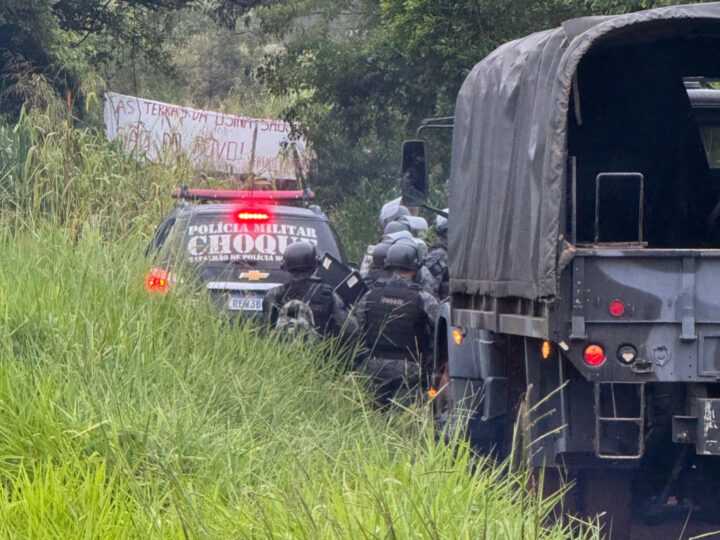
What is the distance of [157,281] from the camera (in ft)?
27.1

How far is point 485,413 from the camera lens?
719 centimetres

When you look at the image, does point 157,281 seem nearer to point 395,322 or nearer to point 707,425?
point 395,322

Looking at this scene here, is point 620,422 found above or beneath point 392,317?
beneath

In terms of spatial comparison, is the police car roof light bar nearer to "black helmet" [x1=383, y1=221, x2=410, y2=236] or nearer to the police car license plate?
"black helmet" [x1=383, y1=221, x2=410, y2=236]

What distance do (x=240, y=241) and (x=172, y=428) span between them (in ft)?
16.3

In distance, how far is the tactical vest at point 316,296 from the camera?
9.12m

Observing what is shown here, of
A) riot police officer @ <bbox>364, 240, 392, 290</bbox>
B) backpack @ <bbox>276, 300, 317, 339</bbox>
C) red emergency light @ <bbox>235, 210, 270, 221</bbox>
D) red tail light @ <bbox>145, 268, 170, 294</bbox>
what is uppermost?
red emergency light @ <bbox>235, 210, 270, 221</bbox>

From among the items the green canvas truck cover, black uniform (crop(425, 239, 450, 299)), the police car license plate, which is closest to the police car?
the police car license plate

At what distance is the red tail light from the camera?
26.7 ft

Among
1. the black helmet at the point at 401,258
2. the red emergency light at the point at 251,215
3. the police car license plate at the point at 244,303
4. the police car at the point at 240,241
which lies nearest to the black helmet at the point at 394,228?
the police car at the point at 240,241

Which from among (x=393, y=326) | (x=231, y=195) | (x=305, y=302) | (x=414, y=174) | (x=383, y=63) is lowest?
(x=393, y=326)

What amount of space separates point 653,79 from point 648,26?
6.03ft

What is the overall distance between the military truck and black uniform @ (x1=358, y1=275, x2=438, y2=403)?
82cm

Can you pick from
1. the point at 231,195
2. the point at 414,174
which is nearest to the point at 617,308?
the point at 414,174
